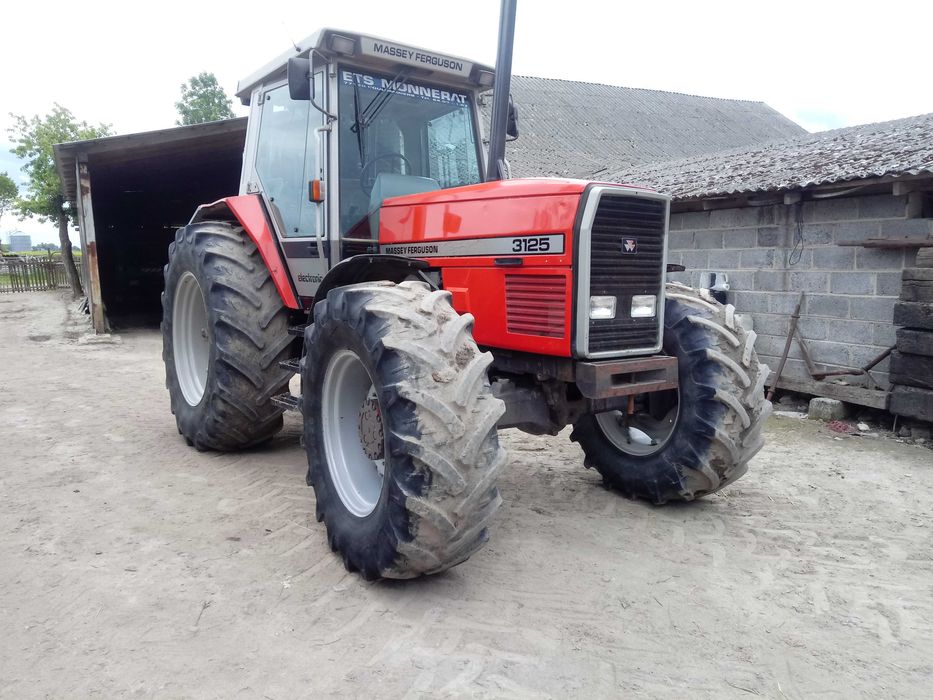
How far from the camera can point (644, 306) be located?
11.8 feet

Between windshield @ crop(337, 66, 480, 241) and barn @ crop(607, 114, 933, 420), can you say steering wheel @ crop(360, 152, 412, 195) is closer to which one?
windshield @ crop(337, 66, 480, 241)

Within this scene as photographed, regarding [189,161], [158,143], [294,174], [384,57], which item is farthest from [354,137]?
[189,161]

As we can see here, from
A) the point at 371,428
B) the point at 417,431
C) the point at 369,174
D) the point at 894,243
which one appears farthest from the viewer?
the point at 894,243

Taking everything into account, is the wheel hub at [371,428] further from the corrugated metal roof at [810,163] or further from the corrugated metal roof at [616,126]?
the corrugated metal roof at [616,126]

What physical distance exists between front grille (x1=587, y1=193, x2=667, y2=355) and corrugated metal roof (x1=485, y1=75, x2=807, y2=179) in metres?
10.5

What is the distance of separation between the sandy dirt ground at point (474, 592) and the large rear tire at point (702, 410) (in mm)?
234

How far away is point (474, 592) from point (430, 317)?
47.0 inches

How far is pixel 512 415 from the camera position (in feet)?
12.0

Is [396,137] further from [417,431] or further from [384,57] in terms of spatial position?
[417,431]

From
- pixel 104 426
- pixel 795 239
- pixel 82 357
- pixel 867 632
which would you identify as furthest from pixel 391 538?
pixel 82 357

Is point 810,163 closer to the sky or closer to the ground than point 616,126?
closer to the ground

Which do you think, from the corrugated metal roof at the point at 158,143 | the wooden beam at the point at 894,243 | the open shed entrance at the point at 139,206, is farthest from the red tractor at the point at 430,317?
the open shed entrance at the point at 139,206

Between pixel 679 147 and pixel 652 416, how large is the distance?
676 inches

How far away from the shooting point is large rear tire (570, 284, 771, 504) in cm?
378
